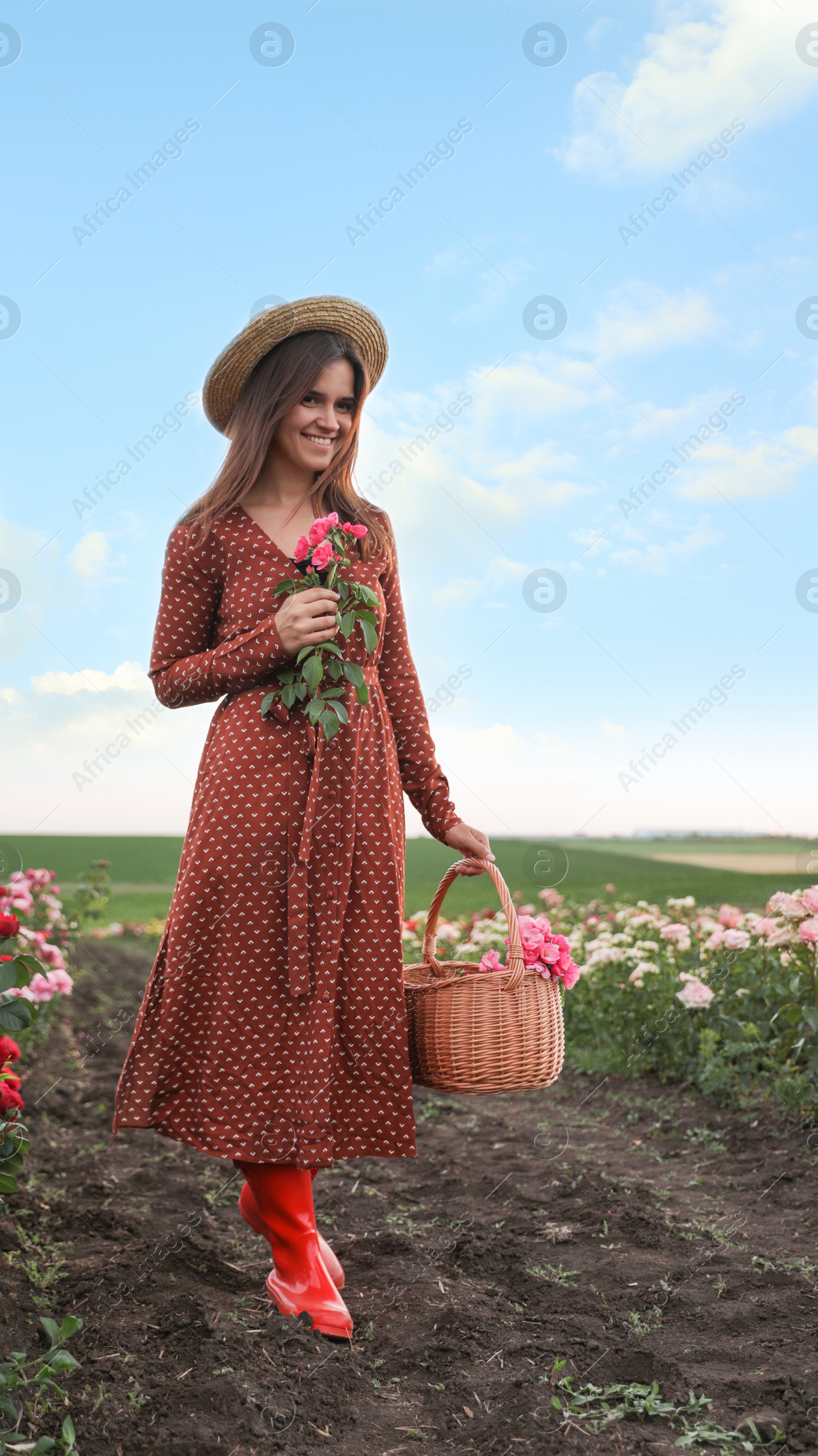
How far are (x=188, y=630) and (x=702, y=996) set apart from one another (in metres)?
2.55

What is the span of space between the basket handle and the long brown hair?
0.79 metres

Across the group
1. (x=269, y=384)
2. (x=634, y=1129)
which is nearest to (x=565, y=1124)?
(x=634, y=1129)

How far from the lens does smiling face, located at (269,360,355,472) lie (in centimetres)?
247

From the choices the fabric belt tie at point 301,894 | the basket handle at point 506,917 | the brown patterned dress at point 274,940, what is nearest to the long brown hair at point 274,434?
the brown patterned dress at point 274,940

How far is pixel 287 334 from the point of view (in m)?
2.51

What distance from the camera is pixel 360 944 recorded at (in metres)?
2.37

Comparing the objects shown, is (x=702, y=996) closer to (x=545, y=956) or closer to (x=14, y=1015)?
(x=545, y=956)

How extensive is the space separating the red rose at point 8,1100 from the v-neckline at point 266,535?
1292mm

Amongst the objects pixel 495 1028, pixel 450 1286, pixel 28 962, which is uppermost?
pixel 28 962

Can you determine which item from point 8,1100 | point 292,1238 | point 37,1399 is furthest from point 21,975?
point 292,1238

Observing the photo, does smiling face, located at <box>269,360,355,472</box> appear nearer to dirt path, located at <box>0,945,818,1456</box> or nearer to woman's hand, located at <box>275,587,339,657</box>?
woman's hand, located at <box>275,587,339,657</box>

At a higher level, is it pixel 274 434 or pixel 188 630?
pixel 274 434

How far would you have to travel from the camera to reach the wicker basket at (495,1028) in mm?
2246

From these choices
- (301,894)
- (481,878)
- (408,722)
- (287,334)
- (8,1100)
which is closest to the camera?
(8,1100)
